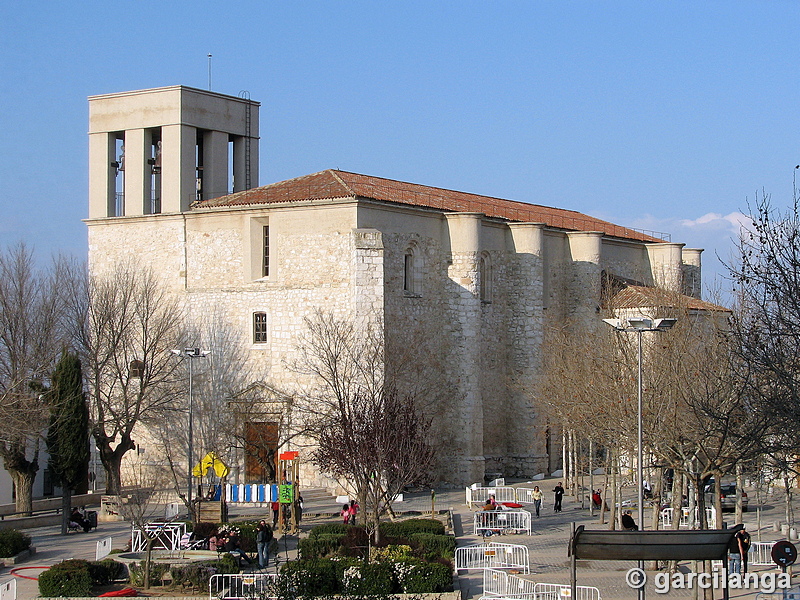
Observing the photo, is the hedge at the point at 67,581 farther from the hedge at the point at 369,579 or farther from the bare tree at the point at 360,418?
the bare tree at the point at 360,418

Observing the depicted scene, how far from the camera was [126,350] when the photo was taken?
44875 millimetres

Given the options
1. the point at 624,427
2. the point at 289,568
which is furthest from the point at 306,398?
the point at 289,568

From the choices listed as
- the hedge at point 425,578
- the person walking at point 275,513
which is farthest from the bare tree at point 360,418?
the hedge at point 425,578

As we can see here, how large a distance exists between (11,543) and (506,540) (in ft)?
43.5

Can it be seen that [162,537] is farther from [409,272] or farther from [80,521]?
[409,272]

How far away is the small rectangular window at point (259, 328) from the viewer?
44188 mm

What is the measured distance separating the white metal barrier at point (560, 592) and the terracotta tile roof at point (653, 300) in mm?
12508

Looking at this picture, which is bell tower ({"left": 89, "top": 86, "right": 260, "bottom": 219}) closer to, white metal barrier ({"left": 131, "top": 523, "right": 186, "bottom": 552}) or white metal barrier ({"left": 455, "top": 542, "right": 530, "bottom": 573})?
white metal barrier ({"left": 131, "top": 523, "right": 186, "bottom": 552})

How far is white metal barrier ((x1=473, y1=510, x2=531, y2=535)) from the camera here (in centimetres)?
3300

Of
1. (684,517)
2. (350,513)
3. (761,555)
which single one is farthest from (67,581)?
(684,517)

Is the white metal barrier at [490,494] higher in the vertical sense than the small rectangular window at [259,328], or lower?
lower

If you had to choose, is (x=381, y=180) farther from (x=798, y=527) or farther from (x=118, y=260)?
(x=798, y=527)

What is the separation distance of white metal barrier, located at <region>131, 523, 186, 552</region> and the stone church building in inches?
533

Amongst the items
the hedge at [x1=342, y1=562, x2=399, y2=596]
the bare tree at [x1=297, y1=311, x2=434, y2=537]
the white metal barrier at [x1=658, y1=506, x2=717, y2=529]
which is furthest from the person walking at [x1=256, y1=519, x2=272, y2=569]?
the white metal barrier at [x1=658, y1=506, x2=717, y2=529]
